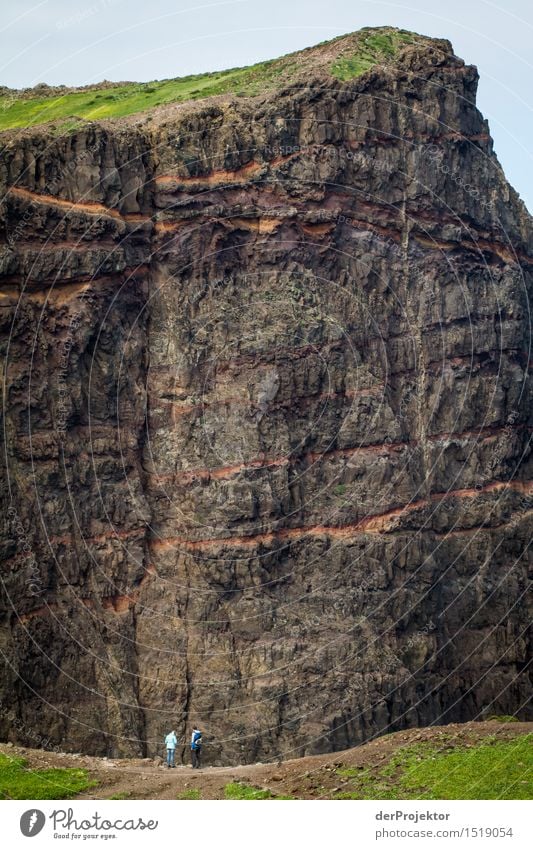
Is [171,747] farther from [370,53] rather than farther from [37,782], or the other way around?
[370,53]

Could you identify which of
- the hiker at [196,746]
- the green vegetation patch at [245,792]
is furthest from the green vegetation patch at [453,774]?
the hiker at [196,746]

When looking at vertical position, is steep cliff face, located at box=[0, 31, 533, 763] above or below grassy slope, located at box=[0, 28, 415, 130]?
below

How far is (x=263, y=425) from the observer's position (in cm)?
7681

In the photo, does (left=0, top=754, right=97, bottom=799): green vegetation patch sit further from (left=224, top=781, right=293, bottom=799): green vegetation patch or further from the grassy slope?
the grassy slope

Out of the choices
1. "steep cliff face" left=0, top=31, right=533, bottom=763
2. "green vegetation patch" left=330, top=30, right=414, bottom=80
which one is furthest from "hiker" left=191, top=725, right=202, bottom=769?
"green vegetation patch" left=330, top=30, right=414, bottom=80

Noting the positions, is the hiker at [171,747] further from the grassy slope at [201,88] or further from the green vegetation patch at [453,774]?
the grassy slope at [201,88]

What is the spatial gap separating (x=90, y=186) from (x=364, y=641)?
2236 centimetres

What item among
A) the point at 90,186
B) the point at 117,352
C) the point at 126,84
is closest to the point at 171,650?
the point at 117,352

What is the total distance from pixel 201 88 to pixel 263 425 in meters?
17.0

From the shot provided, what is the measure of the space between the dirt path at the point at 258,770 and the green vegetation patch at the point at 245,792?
0.28 m

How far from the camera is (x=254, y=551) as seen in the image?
249 feet
